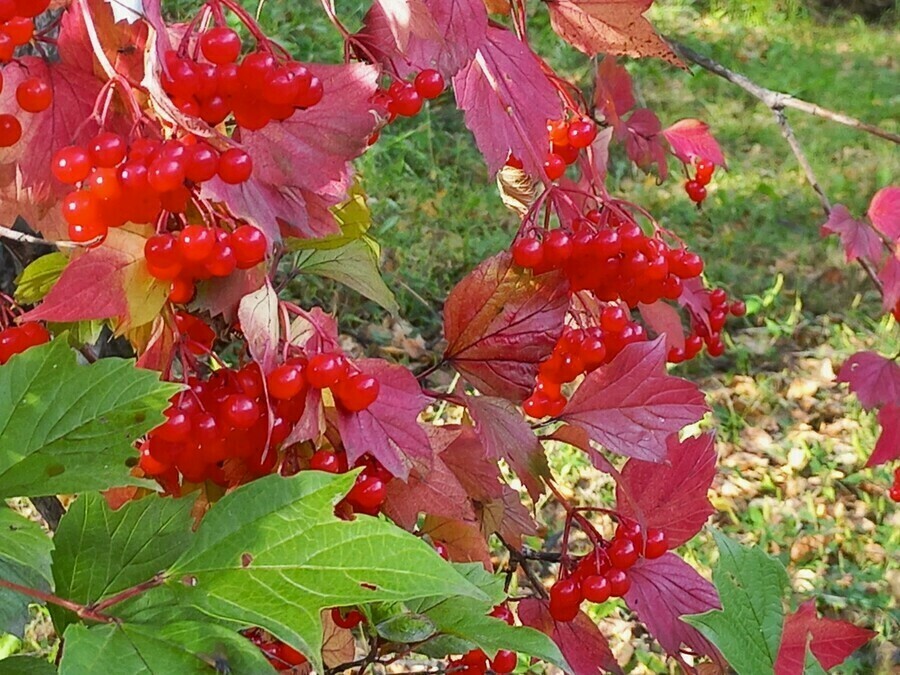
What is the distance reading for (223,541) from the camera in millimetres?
377

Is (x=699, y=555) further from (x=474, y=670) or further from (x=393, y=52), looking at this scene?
(x=393, y=52)

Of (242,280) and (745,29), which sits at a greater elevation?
(242,280)

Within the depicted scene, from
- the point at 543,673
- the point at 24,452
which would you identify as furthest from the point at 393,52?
the point at 543,673

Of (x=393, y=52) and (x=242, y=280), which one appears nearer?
(x=242, y=280)

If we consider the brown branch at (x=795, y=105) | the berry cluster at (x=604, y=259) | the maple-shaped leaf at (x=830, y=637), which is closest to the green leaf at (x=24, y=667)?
the berry cluster at (x=604, y=259)

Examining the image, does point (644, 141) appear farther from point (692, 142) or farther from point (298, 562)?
point (298, 562)

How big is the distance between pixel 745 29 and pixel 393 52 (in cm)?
495

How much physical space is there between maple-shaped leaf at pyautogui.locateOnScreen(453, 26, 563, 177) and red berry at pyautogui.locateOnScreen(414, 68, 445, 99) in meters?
0.04

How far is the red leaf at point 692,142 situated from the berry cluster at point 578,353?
595 millimetres

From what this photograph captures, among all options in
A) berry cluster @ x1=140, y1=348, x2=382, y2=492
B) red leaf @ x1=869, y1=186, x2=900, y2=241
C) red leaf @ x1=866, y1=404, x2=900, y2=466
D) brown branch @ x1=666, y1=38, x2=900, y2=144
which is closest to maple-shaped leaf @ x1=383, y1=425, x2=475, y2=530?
berry cluster @ x1=140, y1=348, x2=382, y2=492

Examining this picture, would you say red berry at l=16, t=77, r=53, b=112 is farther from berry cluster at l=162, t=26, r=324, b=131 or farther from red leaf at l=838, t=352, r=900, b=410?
red leaf at l=838, t=352, r=900, b=410

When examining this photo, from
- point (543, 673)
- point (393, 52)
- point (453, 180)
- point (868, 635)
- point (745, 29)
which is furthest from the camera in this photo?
point (745, 29)

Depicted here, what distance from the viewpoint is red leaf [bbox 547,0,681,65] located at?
2.56 feet

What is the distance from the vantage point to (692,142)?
50.3 inches
